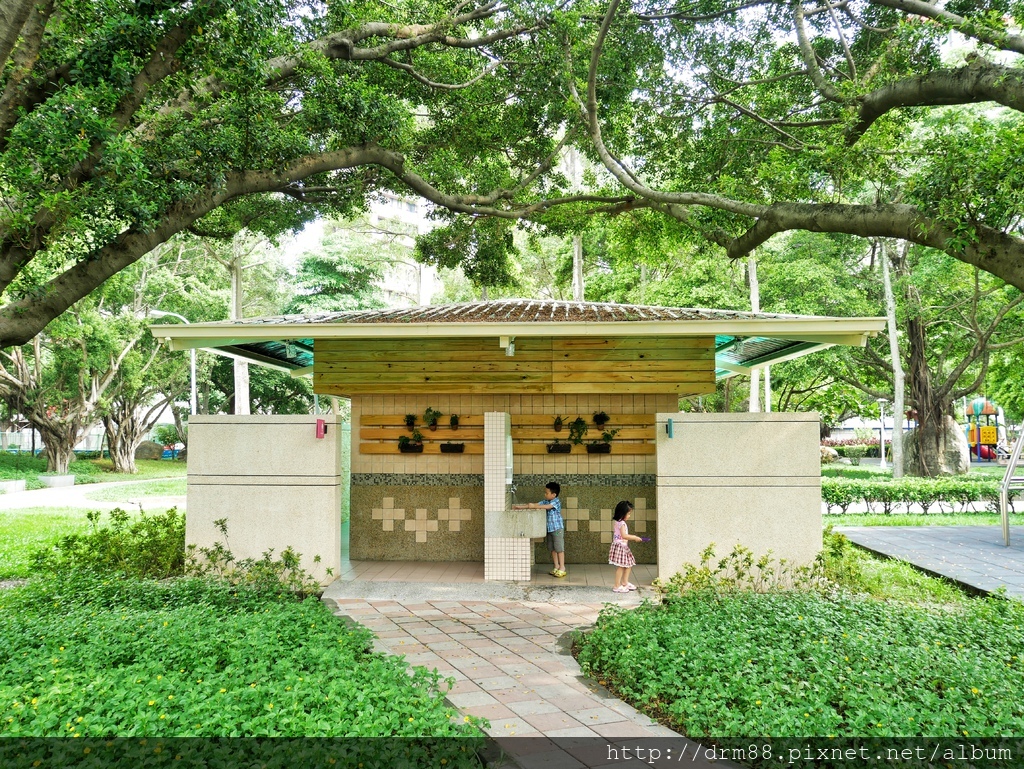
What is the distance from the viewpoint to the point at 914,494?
16.2m

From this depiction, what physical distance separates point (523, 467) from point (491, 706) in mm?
5441

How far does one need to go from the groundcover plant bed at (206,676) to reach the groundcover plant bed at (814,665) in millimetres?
1455

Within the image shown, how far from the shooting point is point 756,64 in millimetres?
11492

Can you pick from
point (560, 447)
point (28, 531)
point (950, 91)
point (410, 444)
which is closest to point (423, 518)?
point (410, 444)

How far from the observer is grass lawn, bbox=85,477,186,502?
21042 mm

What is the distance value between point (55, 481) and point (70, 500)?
628 cm

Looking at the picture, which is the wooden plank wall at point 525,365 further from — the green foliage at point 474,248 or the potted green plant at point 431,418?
the green foliage at point 474,248

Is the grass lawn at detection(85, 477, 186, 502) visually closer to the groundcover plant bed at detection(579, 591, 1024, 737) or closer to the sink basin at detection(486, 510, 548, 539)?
the sink basin at detection(486, 510, 548, 539)

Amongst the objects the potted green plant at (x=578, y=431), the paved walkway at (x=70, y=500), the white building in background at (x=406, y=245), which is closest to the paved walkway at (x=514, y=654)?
the potted green plant at (x=578, y=431)

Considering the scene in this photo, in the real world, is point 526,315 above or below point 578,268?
below

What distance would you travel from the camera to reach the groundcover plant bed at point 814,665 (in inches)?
159

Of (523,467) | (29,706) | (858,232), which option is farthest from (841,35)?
(29,706)

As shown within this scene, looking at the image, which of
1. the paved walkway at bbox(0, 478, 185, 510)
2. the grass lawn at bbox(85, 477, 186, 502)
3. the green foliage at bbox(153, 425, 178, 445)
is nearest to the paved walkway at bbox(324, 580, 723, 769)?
the paved walkway at bbox(0, 478, 185, 510)

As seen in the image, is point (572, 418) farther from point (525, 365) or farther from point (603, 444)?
point (525, 365)
